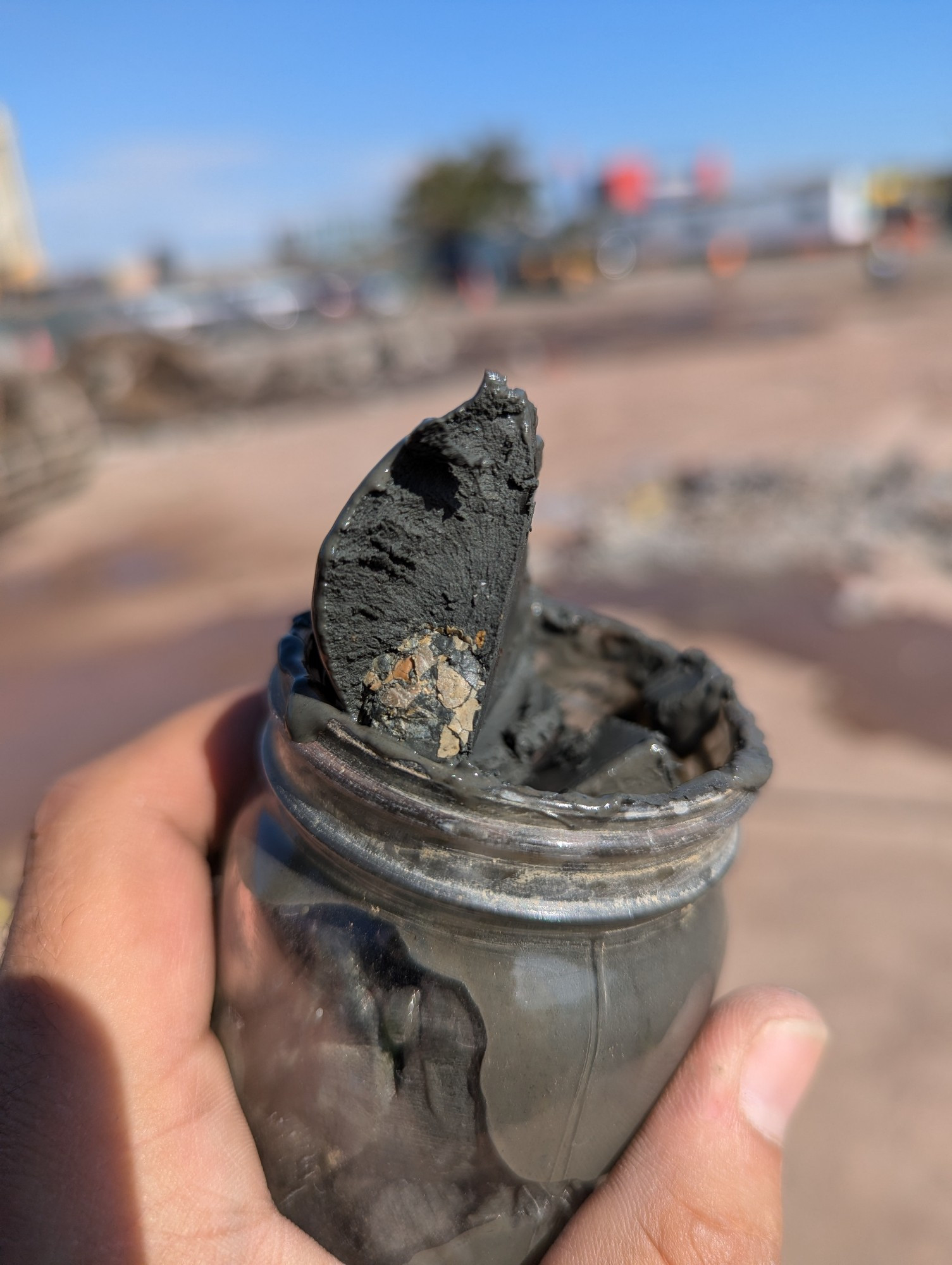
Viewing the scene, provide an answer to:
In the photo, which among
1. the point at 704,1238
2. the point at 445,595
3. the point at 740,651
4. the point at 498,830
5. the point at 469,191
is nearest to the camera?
the point at 498,830

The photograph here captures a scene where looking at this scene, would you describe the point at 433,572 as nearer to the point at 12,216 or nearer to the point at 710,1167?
the point at 710,1167

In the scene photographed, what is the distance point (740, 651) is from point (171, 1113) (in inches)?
138

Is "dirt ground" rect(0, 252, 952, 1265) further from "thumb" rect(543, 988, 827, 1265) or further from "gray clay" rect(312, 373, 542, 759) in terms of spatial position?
"gray clay" rect(312, 373, 542, 759)

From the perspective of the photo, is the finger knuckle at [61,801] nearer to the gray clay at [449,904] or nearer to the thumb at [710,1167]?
the gray clay at [449,904]

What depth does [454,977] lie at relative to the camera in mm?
969

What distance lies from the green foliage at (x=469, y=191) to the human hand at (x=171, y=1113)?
44641 millimetres

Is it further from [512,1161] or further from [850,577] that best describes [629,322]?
[512,1161]

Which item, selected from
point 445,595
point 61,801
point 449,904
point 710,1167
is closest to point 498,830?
point 449,904

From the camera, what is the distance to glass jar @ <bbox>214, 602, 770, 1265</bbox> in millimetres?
944

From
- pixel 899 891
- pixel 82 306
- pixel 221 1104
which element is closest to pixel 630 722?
pixel 221 1104

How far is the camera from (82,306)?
2119cm

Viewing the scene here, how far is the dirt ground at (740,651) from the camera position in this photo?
207cm

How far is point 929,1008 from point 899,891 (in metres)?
0.46

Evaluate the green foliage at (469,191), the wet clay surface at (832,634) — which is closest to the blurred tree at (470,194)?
the green foliage at (469,191)
